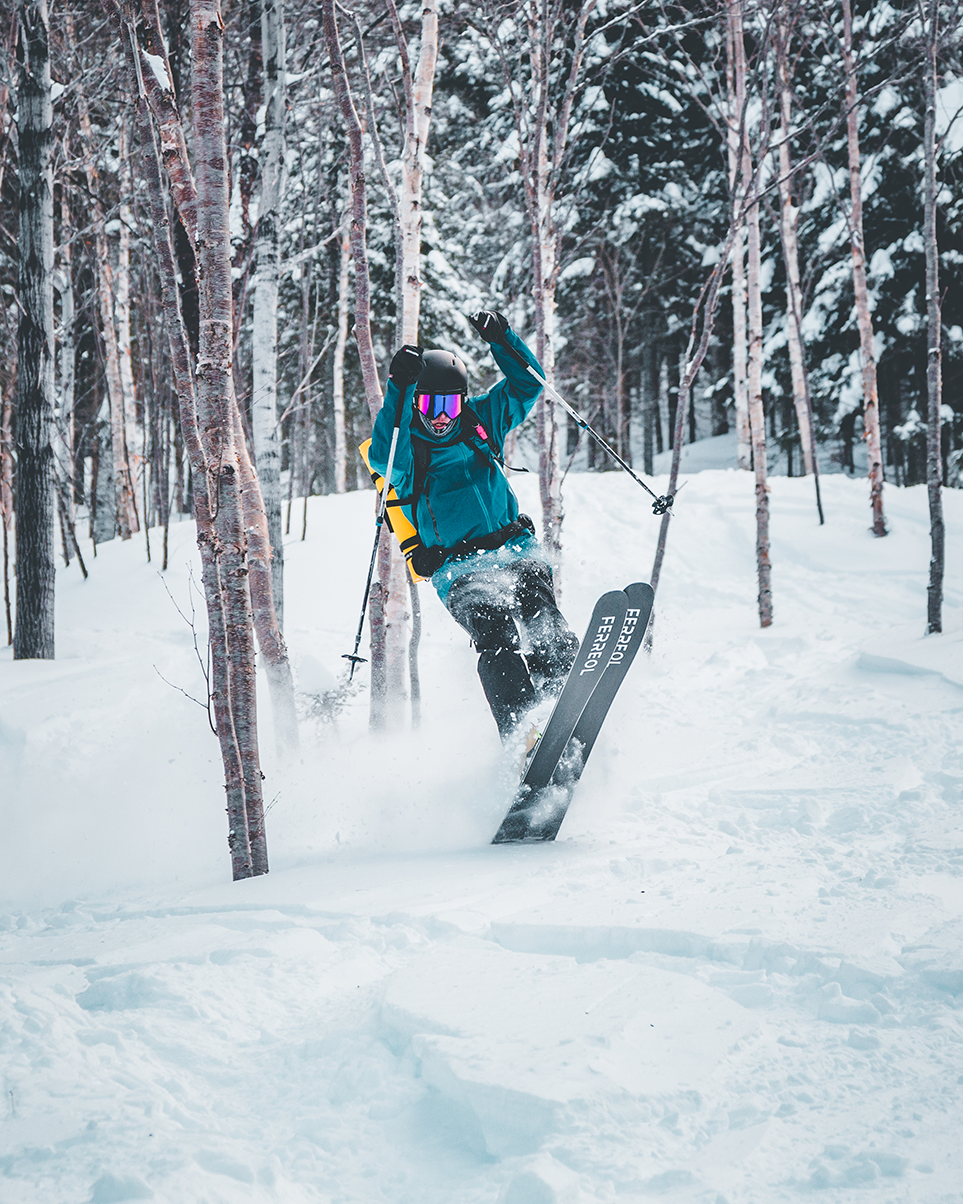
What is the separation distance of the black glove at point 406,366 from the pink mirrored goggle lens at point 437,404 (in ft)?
0.36

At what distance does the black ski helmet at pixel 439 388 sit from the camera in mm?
3582

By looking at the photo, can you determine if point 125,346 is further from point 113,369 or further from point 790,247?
point 790,247

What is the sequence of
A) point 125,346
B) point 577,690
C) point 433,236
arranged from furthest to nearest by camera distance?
point 433,236
point 125,346
point 577,690

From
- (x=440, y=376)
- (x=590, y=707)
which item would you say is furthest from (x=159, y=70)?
(x=590, y=707)

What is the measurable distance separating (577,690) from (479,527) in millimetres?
936

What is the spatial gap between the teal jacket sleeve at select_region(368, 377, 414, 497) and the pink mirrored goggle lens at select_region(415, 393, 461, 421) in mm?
58

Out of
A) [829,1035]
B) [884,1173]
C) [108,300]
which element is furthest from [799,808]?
[108,300]

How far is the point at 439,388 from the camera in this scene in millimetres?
3594

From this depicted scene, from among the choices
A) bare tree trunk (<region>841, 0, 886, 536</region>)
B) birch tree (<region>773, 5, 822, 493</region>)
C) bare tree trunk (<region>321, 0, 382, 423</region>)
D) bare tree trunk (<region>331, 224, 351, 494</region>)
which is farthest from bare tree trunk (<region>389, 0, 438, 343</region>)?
bare tree trunk (<region>331, 224, 351, 494</region>)

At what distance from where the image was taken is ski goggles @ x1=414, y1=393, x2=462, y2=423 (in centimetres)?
360

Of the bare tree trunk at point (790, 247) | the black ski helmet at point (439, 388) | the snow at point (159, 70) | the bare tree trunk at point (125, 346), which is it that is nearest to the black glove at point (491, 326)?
the black ski helmet at point (439, 388)

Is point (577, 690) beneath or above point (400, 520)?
beneath

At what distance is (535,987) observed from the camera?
6.27ft

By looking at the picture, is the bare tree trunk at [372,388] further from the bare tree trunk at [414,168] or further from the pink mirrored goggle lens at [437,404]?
the pink mirrored goggle lens at [437,404]
